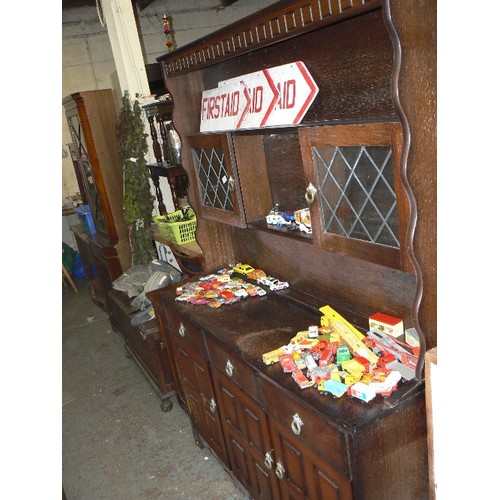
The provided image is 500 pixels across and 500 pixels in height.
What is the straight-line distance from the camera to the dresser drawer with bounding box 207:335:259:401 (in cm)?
184

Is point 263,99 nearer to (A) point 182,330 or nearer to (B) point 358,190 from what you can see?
(B) point 358,190

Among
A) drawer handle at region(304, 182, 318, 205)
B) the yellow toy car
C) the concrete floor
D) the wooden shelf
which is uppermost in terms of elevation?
drawer handle at region(304, 182, 318, 205)

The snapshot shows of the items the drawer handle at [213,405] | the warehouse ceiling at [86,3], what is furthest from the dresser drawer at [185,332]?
the warehouse ceiling at [86,3]

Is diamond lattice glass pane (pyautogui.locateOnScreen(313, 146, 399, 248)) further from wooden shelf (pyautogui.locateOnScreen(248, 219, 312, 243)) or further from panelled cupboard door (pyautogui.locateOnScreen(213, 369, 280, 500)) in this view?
panelled cupboard door (pyautogui.locateOnScreen(213, 369, 280, 500))

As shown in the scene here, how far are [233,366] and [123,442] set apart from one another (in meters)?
1.47

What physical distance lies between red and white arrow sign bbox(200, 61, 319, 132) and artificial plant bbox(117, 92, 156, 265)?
6.53 ft

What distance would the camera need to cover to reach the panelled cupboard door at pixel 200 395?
7.60 feet

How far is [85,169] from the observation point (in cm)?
461

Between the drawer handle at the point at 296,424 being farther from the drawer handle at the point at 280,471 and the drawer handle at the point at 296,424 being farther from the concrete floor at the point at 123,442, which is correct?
the concrete floor at the point at 123,442

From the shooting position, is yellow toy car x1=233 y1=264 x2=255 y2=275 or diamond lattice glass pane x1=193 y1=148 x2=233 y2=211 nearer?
diamond lattice glass pane x1=193 y1=148 x2=233 y2=211

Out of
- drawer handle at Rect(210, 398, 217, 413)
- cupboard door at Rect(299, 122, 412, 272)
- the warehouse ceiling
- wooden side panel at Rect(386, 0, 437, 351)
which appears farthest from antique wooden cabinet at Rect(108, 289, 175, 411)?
the warehouse ceiling

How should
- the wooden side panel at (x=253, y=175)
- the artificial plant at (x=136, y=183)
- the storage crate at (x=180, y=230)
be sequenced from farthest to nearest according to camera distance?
1. the artificial plant at (x=136, y=183)
2. the storage crate at (x=180, y=230)
3. the wooden side panel at (x=253, y=175)

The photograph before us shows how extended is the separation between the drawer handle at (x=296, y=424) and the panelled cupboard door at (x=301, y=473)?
0.05 m
